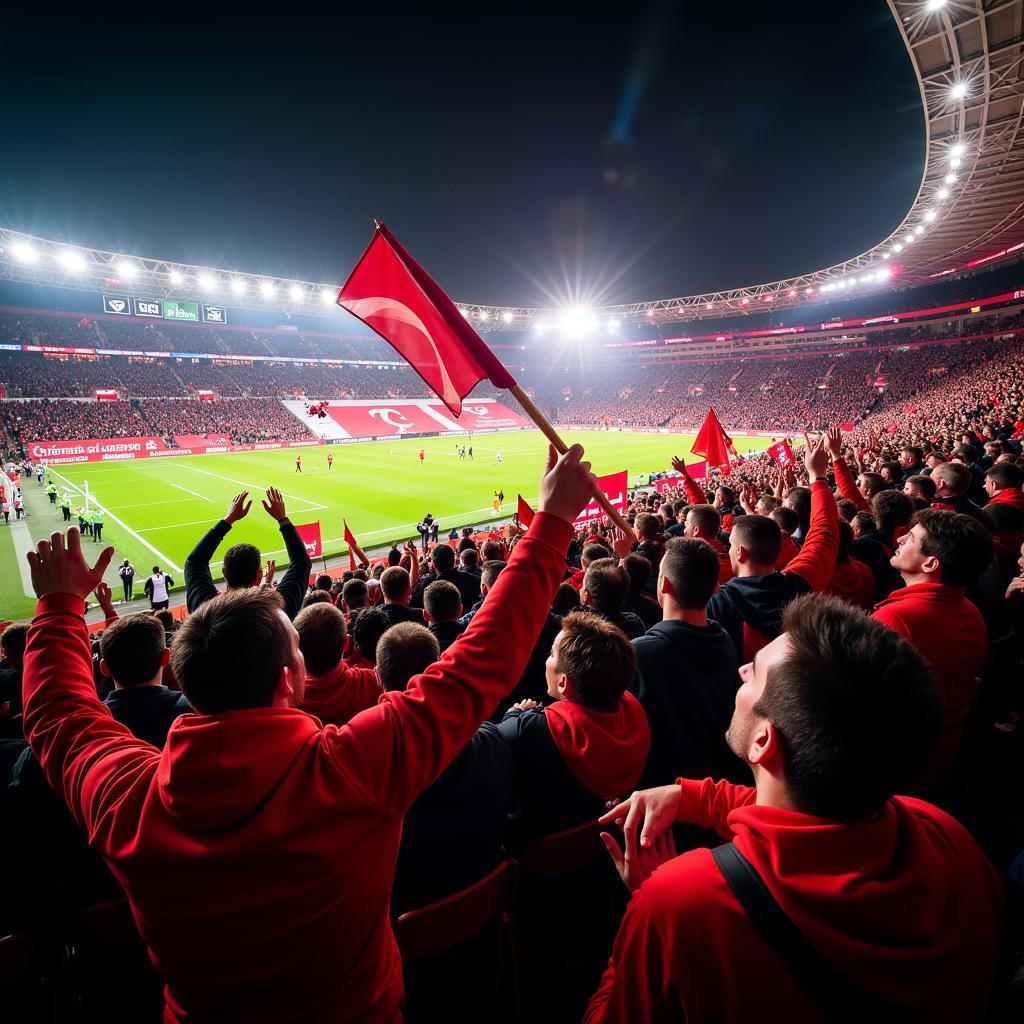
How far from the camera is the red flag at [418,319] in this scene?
3322mm

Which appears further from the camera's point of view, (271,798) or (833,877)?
(271,798)

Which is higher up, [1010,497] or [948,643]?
[1010,497]

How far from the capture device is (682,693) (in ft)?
10.3

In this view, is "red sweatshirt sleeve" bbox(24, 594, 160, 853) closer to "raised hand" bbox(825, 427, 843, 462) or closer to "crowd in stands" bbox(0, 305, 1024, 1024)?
"crowd in stands" bbox(0, 305, 1024, 1024)

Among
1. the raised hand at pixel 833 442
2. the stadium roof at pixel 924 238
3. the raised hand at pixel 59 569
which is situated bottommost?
the raised hand at pixel 59 569

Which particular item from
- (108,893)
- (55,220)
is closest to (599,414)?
(55,220)

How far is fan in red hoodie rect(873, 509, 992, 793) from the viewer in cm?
324

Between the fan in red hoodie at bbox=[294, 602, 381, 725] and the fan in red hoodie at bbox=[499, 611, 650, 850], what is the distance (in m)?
1.39

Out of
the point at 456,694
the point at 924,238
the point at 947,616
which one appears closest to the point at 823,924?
the point at 456,694

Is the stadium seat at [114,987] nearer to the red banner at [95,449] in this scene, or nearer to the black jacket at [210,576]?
the black jacket at [210,576]

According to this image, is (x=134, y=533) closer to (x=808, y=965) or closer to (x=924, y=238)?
(x=808, y=965)

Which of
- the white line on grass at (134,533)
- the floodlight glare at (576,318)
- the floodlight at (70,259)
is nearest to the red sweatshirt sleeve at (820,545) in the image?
the white line on grass at (134,533)

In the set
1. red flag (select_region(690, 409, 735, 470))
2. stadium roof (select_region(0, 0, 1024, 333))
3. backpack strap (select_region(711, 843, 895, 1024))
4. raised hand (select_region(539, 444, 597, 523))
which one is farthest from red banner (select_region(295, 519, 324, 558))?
stadium roof (select_region(0, 0, 1024, 333))

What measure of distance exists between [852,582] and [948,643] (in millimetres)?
2061
